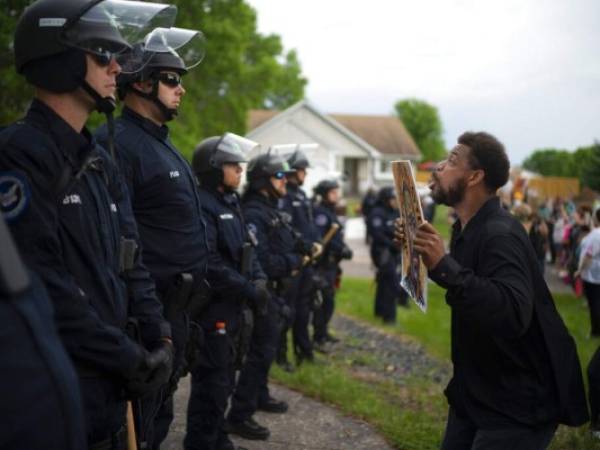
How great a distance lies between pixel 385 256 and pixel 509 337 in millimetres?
9128

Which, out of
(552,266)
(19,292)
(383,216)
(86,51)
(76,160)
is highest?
(86,51)

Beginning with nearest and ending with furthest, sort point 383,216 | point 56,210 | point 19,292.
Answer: point 19,292 < point 56,210 < point 383,216

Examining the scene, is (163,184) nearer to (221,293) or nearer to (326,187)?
(221,293)

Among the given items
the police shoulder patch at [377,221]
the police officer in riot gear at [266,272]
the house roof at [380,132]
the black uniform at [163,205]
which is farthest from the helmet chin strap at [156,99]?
the house roof at [380,132]

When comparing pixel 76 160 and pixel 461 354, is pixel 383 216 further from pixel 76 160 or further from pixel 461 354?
pixel 76 160

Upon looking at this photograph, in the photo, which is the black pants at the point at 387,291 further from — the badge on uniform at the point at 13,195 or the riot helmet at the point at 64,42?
the badge on uniform at the point at 13,195

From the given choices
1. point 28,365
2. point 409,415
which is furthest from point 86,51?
point 409,415

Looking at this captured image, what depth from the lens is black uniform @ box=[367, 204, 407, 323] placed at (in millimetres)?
12062

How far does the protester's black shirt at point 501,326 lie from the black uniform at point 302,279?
5334 millimetres

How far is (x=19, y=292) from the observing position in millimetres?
1290

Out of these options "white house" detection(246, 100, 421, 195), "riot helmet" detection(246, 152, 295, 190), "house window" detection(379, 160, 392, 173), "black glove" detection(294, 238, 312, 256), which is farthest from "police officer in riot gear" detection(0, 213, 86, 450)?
"house window" detection(379, 160, 392, 173)

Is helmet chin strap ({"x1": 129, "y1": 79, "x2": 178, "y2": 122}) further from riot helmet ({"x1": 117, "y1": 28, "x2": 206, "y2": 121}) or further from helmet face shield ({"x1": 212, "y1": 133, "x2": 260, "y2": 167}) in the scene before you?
helmet face shield ({"x1": 212, "y1": 133, "x2": 260, "y2": 167})

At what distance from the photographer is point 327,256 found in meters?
10.4

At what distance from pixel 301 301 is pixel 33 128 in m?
6.61
